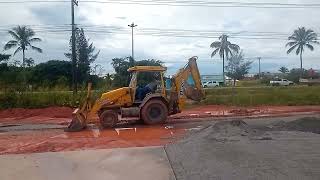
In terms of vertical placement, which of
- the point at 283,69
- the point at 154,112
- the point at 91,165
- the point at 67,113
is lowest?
the point at 91,165

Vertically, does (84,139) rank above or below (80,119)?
below

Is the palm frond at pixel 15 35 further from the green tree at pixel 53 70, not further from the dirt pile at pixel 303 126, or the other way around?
the dirt pile at pixel 303 126

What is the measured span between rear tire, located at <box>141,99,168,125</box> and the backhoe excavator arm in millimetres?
519

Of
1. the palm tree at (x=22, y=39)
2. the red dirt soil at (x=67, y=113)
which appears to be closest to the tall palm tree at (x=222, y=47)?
the palm tree at (x=22, y=39)

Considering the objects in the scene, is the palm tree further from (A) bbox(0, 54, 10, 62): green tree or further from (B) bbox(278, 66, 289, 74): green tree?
(B) bbox(278, 66, 289, 74): green tree

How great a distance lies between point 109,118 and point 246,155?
981cm

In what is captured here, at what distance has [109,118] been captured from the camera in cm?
1991

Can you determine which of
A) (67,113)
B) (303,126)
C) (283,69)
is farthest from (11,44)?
(283,69)

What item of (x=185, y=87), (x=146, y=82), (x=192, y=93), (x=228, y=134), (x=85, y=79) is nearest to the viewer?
(x=228, y=134)

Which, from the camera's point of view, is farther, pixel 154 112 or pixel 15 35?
pixel 15 35

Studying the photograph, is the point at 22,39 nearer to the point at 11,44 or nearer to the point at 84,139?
the point at 11,44

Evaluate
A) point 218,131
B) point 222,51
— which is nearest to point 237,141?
point 218,131

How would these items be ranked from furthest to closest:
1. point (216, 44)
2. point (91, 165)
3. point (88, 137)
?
point (216, 44) < point (88, 137) < point (91, 165)

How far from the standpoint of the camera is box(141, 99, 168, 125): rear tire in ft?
65.3
